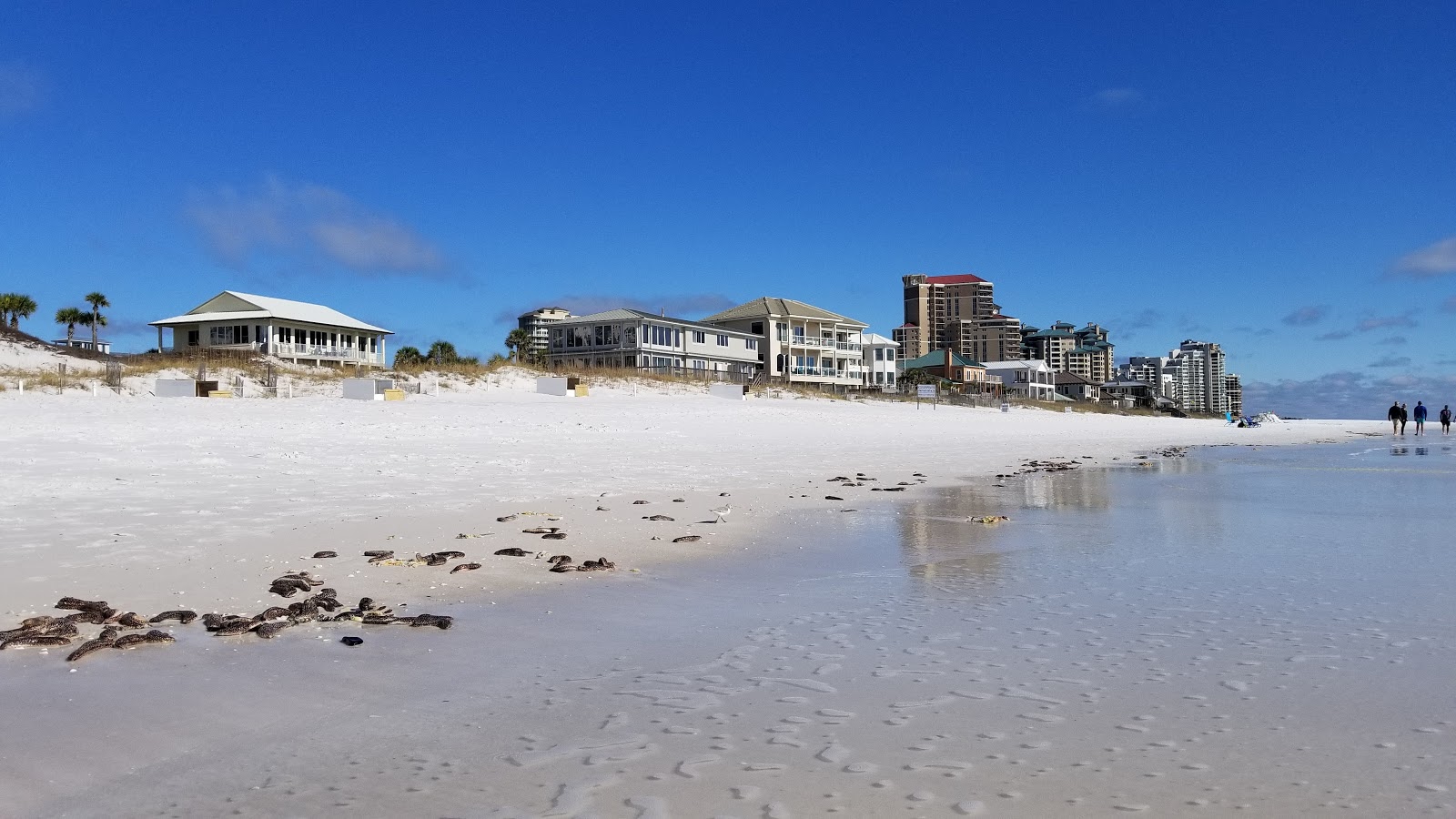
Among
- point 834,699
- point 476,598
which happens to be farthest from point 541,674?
point 476,598

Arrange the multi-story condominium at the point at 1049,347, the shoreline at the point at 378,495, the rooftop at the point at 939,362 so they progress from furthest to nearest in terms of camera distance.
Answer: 1. the multi-story condominium at the point at 1049,347
2. the rooftop at the point at 939,362
3. the shoreline at the point at 378,495

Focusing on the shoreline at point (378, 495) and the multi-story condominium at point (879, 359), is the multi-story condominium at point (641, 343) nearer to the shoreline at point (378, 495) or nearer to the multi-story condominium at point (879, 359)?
the multi-story condominium at point (879, 359)

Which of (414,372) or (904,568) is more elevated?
(414,372)

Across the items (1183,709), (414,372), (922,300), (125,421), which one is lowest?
(1183,709)

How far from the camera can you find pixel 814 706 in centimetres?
358

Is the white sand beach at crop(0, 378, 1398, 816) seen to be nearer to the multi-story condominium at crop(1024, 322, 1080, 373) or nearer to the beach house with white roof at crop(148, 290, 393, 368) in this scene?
the beach house with white roof at crop(148, 290, 393, 368)

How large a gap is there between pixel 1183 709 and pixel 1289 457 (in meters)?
24.3

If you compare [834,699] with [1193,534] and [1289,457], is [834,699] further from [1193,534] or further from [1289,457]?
[1289,457]

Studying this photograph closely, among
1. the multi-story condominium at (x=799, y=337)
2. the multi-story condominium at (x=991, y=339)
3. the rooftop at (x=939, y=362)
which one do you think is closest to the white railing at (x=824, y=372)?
the multi-story condominium at (x=799, y=337)

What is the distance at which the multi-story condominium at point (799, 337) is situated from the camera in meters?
78.2

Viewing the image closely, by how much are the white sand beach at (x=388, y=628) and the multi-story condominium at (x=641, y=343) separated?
49.5 meters

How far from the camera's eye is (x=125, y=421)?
59.8 feet

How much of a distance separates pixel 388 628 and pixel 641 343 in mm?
61056

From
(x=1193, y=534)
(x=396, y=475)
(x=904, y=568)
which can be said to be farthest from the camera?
(x=396, y=475)
